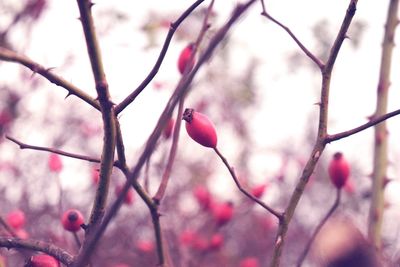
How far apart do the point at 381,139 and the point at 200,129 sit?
0.87 m

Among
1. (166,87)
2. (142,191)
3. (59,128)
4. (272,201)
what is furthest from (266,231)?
(142,191)

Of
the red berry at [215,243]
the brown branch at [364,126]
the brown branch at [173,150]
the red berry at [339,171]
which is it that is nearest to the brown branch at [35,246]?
the brown branch at [173,150]

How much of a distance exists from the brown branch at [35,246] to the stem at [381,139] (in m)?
1.09

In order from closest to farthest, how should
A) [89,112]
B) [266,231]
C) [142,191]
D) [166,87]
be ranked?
[142,191], [266,231], [166,87], [89,112]

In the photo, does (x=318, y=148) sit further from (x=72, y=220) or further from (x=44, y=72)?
(x=72, y=220)

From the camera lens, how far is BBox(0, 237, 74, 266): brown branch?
1047mm

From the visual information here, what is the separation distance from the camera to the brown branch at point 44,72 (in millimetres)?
888

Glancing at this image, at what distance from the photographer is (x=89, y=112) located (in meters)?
6.20

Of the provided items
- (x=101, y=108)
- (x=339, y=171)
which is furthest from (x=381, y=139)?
(x=101, y=108)

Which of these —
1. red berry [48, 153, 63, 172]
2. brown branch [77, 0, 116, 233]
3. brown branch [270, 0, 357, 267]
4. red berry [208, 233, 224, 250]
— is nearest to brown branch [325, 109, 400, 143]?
brown branch [270, 0, 357, 267]

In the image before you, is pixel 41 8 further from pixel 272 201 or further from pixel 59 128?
pixel 272 201

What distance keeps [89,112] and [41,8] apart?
3.28 m

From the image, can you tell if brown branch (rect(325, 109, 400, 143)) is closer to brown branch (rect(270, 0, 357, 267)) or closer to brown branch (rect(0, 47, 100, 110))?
brown branch (rect(270, 0, 357, 267))

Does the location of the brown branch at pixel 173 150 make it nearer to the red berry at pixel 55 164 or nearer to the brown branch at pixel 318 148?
the brown branch at pixel 318 148
